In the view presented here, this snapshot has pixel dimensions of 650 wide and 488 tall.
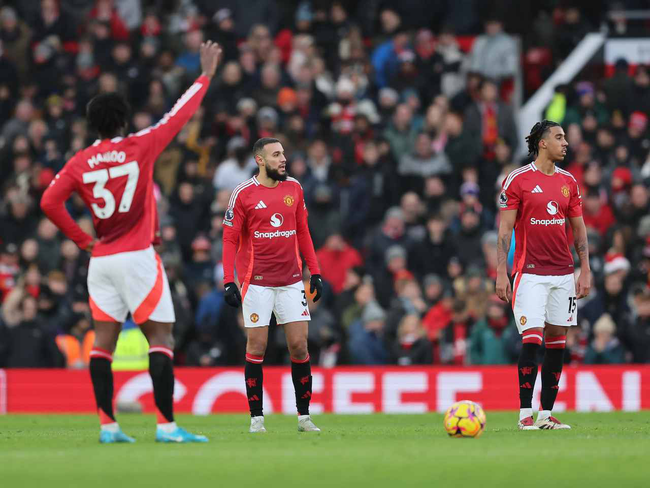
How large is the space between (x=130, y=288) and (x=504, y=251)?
374 centimetres

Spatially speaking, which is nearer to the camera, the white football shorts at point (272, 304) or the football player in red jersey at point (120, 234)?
the football player in red jersey at point (120, 234)

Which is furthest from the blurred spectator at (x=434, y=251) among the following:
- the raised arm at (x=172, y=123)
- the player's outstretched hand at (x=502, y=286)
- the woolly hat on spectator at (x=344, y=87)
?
the raised arm at (x=172, y=123)

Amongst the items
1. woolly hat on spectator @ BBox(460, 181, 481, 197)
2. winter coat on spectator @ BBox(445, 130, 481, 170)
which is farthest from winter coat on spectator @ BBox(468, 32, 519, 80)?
woolly hat on spectator @ BBox(460, 181, 481, 197)

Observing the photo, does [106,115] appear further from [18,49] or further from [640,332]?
[18,49]

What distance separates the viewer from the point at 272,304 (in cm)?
1214

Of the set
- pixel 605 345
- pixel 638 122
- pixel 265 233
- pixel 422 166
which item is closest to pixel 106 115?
pixel 265 233

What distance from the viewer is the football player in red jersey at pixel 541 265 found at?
1183 cm

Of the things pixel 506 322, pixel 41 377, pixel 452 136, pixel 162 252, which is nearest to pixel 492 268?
pixel 506 322

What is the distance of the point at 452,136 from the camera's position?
22.2m

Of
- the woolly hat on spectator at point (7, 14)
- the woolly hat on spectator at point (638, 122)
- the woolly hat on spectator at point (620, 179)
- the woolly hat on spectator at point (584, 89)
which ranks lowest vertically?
the woolly hat on spectator at point (620, 179)

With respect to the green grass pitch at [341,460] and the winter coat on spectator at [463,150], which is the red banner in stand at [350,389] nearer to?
the winter coat on spectator at [463,150]

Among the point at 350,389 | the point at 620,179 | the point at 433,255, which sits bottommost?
the point at 350,389

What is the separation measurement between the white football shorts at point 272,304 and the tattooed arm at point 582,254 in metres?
2.51

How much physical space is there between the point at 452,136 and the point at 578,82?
3411 millimetres
